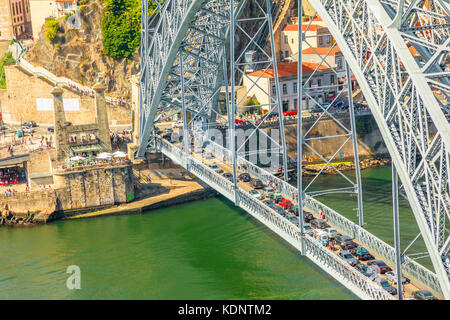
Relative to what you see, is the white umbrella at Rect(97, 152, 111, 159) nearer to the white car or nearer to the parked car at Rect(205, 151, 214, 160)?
the parked car at Rect(205, 151, 214, 160)

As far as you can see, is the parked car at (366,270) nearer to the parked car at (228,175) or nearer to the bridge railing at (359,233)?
the bridge railing at (359,233)

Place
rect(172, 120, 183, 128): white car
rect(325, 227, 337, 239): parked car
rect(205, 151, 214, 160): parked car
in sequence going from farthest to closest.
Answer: rect(172, 120, 183, 128): white car → rect(205, 151, 214, 160): parked car → rect(325, 227, 337, 239): parked car

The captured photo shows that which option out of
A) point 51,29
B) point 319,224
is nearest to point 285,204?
point 319,224

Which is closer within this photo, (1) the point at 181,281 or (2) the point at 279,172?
(1) the point at 181,281

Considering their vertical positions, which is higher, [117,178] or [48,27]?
[48,27]

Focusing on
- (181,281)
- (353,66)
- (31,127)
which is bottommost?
(181,281)

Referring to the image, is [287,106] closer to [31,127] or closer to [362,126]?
[362,126]

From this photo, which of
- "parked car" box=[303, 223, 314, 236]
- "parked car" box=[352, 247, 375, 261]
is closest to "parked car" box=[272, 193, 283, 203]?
"parked car" box=[303, 223, 314, 236]

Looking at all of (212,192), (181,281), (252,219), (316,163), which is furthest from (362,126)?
(181,281)
